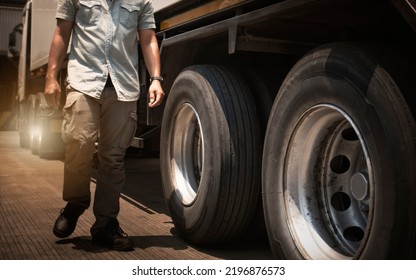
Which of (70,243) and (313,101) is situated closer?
(313,101)

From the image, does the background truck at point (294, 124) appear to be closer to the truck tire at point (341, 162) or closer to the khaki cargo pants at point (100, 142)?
the truck tire at point (341, 162)

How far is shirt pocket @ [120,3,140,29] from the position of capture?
11.2 ft

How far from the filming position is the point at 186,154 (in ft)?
12.6

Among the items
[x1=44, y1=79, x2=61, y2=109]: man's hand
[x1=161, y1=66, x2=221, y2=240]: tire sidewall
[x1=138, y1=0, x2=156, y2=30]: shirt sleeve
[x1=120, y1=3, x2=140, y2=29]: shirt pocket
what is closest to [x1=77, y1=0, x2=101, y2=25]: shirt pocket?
[x1=120, y1=3, x2=140, y2=29]: shirt pocket

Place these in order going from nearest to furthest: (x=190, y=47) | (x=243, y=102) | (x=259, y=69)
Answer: (x=243, y=102) → (x=259, y=69) → (x=190, y=47)

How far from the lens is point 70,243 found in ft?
11.9

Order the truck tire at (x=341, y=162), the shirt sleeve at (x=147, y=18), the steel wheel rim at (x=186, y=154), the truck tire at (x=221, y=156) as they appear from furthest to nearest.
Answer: the steel wheel rim at (x=186, y=154) < the shirt sleeve at (x=147, y=18) < the truck tire at (x=221, y=156) < the truck tire at (x=341, y=162)

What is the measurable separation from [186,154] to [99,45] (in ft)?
3.07

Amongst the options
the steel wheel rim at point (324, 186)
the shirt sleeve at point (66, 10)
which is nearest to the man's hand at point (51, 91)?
the shirt sleeve at point (66, 10)

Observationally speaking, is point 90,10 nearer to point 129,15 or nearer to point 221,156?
point 129,15

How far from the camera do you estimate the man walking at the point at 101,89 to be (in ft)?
11.0
